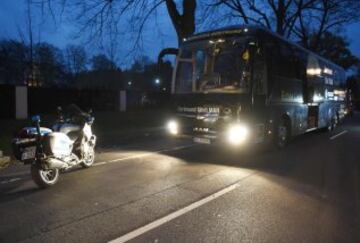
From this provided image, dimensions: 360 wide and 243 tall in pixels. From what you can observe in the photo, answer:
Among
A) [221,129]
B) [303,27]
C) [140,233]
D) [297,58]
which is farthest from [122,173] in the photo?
[303,27]

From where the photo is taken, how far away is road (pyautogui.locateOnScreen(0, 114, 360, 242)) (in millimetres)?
4746

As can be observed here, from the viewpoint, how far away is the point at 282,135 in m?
12.2

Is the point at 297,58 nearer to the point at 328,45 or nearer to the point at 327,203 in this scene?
the point at 327,203

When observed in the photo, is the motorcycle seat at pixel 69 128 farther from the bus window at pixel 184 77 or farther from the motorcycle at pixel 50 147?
the bus window at pixel 184 77

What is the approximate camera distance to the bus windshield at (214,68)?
9766 millimetres

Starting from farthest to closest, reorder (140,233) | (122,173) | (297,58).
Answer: (297,58)
(122,173)
(140,233)

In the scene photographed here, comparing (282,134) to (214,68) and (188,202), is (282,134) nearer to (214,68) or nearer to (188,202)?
(214,68)

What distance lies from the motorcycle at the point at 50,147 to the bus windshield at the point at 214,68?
11.5ft

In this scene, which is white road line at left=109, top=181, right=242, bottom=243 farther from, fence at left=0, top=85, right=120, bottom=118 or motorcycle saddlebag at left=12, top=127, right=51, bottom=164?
fence at left=0, top=85, right=120, bottom=118

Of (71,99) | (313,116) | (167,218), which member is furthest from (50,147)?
(71,99)

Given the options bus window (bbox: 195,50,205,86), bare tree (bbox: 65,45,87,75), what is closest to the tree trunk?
bus window (bbox: 195,50,205,86)

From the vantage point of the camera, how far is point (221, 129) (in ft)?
32.1

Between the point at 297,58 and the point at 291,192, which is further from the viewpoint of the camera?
the point at 297,58

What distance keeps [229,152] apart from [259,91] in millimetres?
2172
